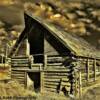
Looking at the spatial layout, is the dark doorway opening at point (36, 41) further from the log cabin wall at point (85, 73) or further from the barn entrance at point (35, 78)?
the log cabin wall at point (85, 73)

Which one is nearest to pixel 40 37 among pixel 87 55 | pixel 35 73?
pixel 35 73

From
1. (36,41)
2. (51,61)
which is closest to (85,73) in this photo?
(51,61)

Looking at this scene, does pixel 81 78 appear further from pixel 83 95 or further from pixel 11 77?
pixel 11 77

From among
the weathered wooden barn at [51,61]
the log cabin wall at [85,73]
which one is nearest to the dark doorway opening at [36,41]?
the weathered wooden barn at [51,61]

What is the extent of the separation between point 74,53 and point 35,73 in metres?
5.37

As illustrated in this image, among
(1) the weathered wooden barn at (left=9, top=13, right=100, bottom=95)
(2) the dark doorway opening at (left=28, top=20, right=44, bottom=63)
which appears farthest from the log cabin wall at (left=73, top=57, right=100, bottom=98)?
(2) the dark doorway opening at (left=28, top=20, right=44, bottom=63)

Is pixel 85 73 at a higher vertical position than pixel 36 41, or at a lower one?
lower

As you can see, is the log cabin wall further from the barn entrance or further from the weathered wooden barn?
the barn entrance

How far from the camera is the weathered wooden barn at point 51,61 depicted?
20.0 meters

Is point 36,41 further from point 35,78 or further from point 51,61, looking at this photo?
point 51,61

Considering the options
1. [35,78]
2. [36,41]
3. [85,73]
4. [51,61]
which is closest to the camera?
[51,61]

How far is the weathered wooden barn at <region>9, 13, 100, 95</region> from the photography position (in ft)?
65.6

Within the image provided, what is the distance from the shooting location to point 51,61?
2119 centimetres

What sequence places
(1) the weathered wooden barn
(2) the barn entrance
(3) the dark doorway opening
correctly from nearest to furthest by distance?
(1) the weathered wooden barn → (3) the dark doorway opening → (2) the barn entrance
